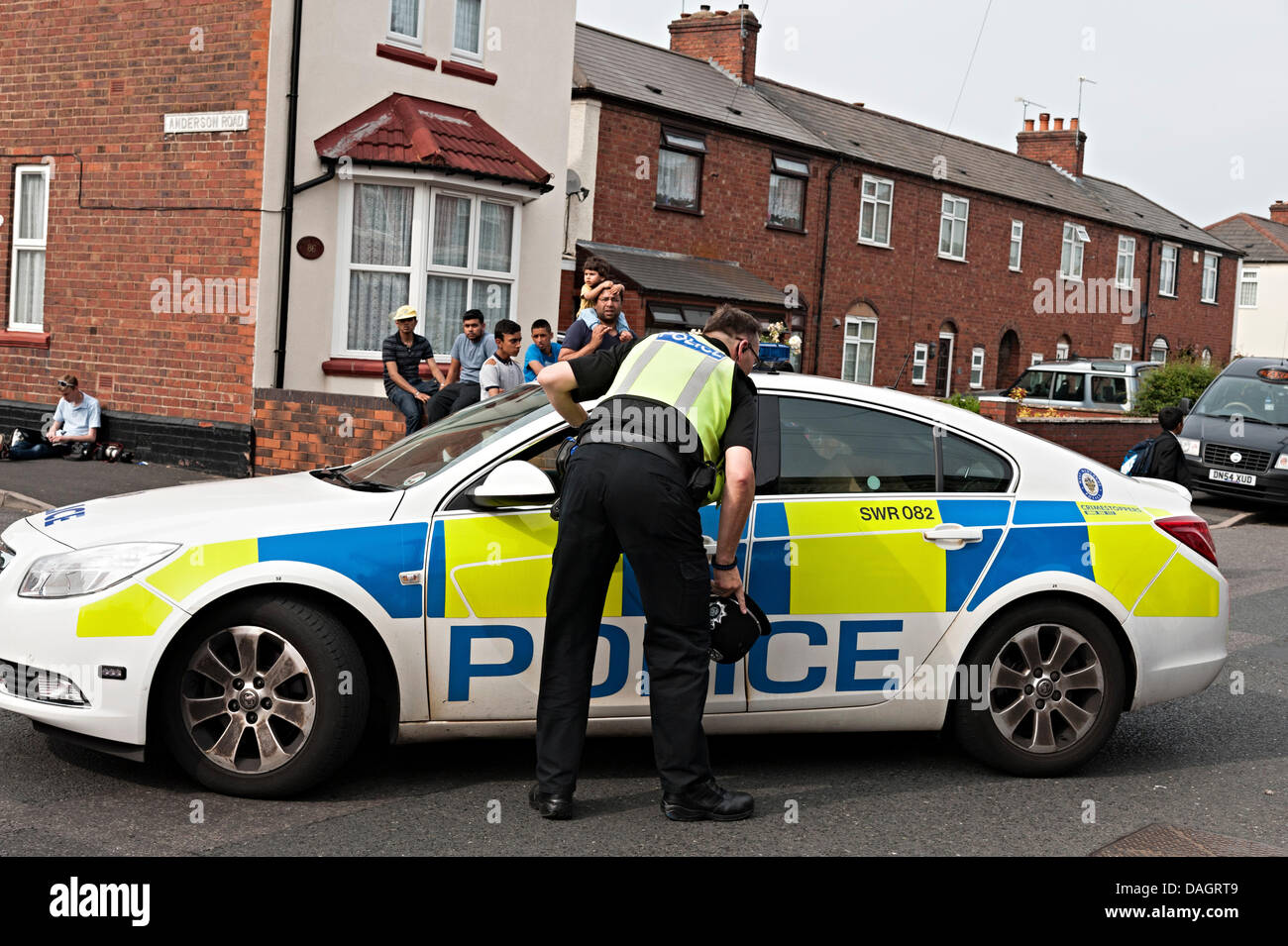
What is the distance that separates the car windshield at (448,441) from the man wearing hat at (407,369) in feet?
20.9

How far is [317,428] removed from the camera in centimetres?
1302

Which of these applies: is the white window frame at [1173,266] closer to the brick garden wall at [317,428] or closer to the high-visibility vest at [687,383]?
the brick garden wall at [317,428]

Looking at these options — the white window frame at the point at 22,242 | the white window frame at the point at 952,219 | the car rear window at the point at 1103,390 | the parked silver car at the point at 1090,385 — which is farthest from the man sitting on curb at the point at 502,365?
the white window frame at the point at 952,219

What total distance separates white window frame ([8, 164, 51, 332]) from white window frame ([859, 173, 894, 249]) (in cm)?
1690

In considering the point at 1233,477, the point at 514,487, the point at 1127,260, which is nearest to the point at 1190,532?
the point at 514,487

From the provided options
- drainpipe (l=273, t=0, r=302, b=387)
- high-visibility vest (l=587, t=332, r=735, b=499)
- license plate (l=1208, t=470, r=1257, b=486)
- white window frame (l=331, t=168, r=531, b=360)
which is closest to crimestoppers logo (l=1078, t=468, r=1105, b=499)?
high-visibility vest (l=587, t=332, r=735, b=499)

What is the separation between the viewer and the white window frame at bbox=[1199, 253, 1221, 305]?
42.7 metres

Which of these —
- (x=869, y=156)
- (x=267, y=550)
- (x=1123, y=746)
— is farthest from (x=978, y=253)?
(x=267, y=550)

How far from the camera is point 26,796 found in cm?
456

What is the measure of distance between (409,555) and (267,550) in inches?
18.5

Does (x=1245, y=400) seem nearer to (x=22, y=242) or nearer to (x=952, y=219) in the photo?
(x=952, y=219)

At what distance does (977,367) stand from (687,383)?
29.7 metres

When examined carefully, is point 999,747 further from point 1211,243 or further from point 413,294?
point 1211,243

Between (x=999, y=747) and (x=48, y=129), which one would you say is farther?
(x=48, y=129)
